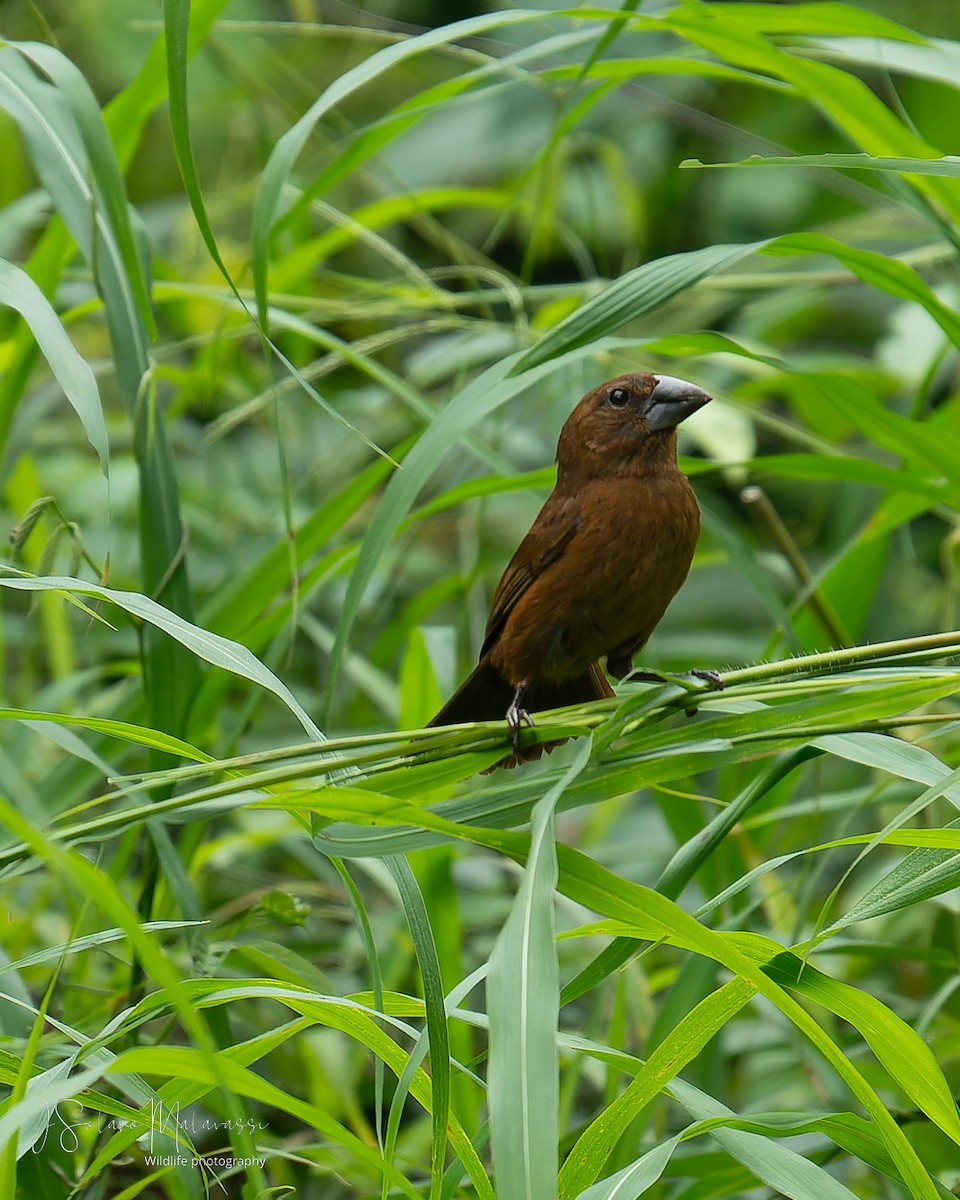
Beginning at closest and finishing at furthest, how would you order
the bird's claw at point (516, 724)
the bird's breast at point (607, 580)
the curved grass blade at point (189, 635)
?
1. the curved grass blade at point (189, 635)
2. the bird's claw at point (516, 724)
3. the bird's breast at point (607, 580)

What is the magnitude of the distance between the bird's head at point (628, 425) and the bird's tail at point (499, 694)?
1.21 feet

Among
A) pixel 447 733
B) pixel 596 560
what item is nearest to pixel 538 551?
pixel 596 560

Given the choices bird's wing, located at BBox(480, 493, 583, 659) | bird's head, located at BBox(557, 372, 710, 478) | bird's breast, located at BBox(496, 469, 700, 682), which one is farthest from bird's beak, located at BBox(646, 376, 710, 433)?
bird's wing, located at BBox(480, 493, 583, 659)

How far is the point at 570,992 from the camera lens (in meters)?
1.50

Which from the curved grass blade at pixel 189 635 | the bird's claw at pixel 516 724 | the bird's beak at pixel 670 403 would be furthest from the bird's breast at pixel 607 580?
the curved grass blade at pixel 189 635

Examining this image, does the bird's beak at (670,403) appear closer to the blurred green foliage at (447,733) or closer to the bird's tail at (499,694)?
the blurred green foliage at (447,733)

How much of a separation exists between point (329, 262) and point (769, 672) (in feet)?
15.9

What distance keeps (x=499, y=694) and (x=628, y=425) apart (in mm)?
544

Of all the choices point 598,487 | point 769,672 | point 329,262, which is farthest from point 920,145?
point 329,262

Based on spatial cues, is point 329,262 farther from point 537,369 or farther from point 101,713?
point 537,369

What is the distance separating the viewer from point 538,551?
2.37m

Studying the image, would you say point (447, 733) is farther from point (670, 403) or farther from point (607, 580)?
point (670, 403)

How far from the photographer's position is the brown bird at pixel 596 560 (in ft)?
7.32

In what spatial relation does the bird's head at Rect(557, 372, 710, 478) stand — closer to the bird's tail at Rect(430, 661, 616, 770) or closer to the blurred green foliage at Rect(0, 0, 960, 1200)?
the blurred green foliage at Rect(0, 0, 960, 1200)
